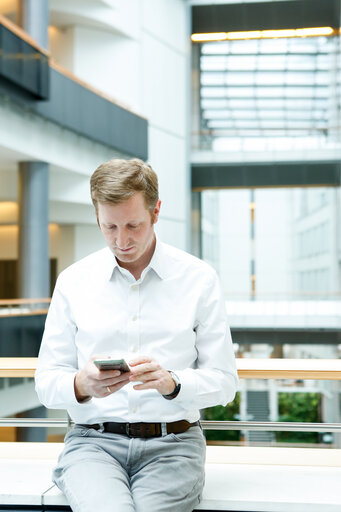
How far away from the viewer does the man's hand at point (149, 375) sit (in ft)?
7.20

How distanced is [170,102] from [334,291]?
8140mm

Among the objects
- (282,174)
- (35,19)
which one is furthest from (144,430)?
(282,174)

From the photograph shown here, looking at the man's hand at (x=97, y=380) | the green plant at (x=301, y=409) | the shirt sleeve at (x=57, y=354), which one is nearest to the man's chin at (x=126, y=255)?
the shirt sleeve at (x=57, y=354)

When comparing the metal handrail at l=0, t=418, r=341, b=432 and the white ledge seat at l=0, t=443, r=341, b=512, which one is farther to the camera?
the metal handrail at l=0, t=418, r=341, b=432

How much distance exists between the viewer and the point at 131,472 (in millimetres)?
2471

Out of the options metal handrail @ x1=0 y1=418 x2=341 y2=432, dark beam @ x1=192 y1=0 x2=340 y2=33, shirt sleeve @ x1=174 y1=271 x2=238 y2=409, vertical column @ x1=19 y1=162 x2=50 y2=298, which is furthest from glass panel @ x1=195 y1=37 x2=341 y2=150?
shirt sleeve @ x1=174 y1=271 x2=238 y2=409

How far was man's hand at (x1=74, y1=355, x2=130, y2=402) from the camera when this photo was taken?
7.20ft

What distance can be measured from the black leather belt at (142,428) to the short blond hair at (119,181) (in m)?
0.88

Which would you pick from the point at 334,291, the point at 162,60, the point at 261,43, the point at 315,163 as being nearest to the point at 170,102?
the point at 162,60

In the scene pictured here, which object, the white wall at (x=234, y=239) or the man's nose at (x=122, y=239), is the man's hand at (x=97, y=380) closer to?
the man's nose at (x=122, y=239)

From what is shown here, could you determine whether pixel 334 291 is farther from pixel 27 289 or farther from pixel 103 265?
pixel 103 265

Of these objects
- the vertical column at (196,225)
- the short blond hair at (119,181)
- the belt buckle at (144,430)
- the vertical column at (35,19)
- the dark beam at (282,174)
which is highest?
the vertical column at (35,19)

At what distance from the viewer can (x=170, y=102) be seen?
20.8 metres

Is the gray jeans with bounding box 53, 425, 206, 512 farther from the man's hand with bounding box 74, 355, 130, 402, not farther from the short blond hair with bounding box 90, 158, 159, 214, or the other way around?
the short blond hair with bounding box 90, 158, 159, 214
